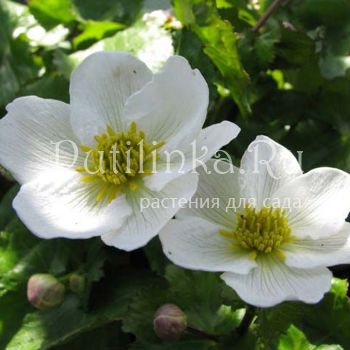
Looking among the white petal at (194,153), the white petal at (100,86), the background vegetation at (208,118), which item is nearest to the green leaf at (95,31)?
the background vegetation at (208,118)

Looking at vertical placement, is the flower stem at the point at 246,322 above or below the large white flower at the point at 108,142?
below

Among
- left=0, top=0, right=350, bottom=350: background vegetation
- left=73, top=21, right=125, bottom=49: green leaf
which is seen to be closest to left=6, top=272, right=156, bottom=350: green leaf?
left=0, top=0, right=350, bottom=350: background vegetation

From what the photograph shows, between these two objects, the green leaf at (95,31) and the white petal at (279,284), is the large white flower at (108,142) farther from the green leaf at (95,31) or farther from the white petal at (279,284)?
the green leaf at (95,31)

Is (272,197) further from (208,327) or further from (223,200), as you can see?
(208,327)

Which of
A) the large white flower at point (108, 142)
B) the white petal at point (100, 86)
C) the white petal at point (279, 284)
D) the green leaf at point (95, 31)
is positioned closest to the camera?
the white petal at point (279, 284)

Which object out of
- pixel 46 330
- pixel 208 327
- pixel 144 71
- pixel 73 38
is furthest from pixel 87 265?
pixel 73 38

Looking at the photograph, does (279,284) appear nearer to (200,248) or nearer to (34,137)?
(200,248)

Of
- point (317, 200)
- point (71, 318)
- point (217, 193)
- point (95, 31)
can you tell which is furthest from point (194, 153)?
point (95, 31)
